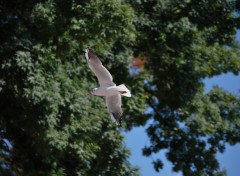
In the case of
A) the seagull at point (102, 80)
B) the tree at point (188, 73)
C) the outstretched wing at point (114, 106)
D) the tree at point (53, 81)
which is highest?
the tree at point (188, 73)

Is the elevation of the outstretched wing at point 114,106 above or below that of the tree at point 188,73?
below

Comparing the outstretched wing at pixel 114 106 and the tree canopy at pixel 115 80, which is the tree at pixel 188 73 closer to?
the tree canopy at pixel 115 80

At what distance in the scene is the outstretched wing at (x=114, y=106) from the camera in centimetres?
920

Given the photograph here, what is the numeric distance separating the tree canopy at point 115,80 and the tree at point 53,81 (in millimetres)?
18

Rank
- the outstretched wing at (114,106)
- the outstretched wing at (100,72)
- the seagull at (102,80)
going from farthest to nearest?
the outstretched wing at (114,106) → the outstretched wing at (100,72) → the seagull at (102,80)

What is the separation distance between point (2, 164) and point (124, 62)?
298cm

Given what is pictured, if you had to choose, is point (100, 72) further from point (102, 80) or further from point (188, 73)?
point (188, 73)

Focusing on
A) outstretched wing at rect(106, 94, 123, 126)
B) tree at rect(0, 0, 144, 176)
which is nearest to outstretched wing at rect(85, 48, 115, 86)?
outstretched wing at rect(106, 94, 123, 126)

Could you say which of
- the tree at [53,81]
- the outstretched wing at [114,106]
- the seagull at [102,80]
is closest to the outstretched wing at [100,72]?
the seagull at [102,80]

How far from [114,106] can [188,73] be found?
4.52 m

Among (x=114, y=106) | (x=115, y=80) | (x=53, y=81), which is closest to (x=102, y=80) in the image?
(x=114, y=106)

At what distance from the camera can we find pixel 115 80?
13.2 metres

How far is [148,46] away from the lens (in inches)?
537

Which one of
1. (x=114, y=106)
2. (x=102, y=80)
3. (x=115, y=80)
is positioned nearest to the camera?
(x=102, y=80)
